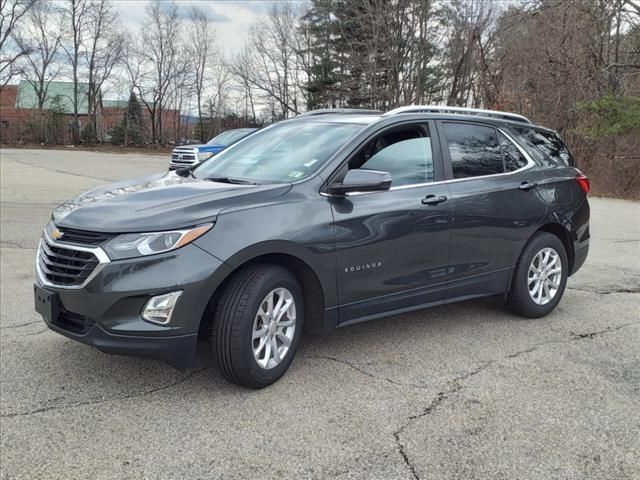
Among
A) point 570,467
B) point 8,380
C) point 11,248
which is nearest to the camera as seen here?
point 570,467

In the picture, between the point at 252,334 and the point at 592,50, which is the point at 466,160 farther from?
the point at 592,50

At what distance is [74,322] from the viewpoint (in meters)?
3.31

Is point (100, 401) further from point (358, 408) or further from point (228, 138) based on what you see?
point (228, 138)

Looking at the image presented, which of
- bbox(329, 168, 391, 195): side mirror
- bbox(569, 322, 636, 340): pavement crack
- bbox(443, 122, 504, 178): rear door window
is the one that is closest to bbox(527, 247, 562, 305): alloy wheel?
bbox(569, 322, 636, 340): pavement crack

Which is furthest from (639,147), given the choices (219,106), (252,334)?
(219,106)

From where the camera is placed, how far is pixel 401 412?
3.35 m

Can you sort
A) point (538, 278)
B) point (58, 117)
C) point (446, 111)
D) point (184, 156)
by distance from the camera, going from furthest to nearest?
point (58, 117), point (184, 156), point (538, 278), point (446, 111)

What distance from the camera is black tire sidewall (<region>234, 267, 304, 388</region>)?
3.36 metres

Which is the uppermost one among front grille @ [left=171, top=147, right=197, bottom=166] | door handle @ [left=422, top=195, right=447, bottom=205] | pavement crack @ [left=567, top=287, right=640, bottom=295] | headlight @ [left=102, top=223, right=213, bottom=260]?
front grille @ [left=171, top=147, right=197, bottom=166]

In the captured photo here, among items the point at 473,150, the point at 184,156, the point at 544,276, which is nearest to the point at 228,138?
the point at 184,156

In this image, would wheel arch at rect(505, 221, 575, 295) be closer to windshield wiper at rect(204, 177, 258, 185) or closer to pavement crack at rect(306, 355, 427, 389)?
pavement crack at rect(306, 355, 427, 389)

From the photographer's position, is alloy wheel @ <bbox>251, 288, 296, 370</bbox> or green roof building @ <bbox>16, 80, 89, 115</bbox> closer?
alloy wheel @ <bbox>251, 288, 296, 370</bbox>

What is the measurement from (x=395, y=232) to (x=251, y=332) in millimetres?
1302

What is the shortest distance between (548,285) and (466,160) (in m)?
1.53
